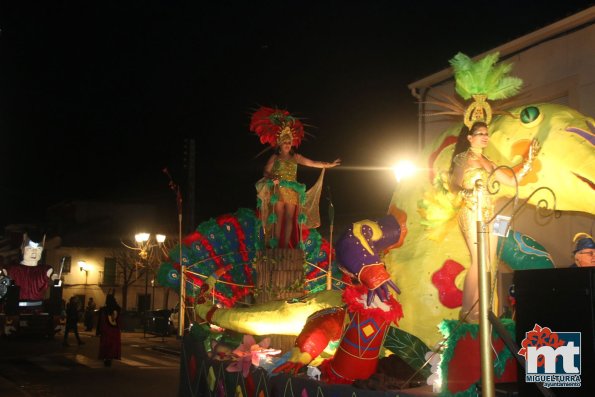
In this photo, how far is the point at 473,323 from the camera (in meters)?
5.16

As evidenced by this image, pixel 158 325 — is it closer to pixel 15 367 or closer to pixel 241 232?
pixel 15 367

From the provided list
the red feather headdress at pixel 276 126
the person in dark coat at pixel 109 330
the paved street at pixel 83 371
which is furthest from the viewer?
the person in dark coat at pixel 109 330

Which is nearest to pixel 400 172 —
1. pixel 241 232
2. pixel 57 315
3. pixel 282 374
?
pixel 282 374

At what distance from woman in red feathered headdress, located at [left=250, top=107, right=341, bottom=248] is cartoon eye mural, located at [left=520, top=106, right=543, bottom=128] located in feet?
11.4

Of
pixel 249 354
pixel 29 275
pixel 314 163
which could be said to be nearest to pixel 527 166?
pixel 249 354

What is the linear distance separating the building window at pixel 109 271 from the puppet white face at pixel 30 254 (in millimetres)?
16256

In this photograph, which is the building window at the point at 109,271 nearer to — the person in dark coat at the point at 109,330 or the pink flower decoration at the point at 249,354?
the person in dark coat at the point at 109,330

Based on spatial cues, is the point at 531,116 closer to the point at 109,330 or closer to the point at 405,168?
the point at 405,168

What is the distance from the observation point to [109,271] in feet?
143

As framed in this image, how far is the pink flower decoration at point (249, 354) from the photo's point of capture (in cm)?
692

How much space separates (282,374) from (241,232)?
13.6 ft

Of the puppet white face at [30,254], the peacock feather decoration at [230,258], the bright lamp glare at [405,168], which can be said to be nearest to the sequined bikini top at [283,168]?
the peacock feather decoration at [230,258]

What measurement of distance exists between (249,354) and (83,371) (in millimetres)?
10175

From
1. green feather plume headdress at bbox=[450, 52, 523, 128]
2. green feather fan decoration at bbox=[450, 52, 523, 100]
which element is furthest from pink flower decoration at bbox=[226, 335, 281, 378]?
green feather fan decoration at bbox=[450, 52, 523, 100]
